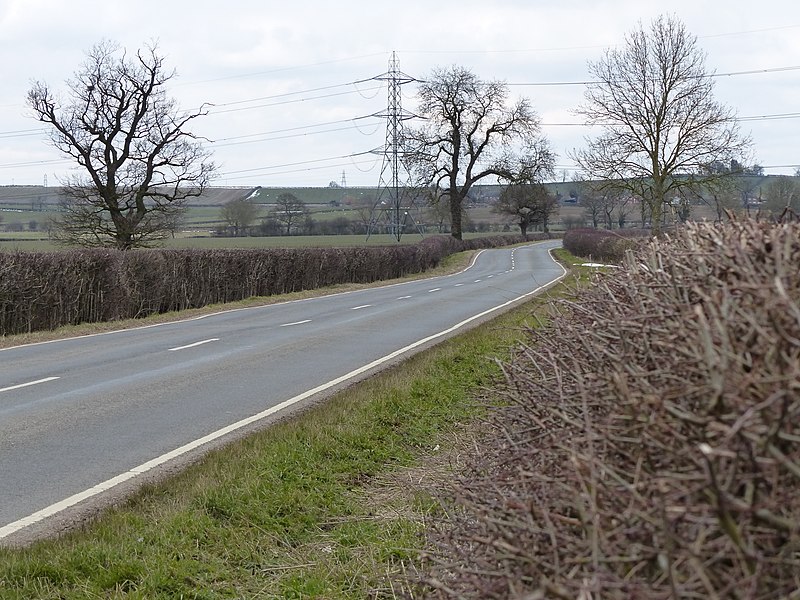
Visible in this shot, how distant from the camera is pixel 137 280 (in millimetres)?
22344

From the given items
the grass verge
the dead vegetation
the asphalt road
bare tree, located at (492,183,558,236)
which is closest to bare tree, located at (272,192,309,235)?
bare tree, located at (492,183,558,236)

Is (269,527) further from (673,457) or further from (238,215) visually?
(238,215)

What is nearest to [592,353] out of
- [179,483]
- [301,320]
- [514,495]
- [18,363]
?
[514,495]

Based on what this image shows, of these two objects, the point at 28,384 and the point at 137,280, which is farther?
the point at 137,280

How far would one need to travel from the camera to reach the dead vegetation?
1873 mm

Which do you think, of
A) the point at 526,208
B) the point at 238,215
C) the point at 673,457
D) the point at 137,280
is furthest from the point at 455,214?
the point at 673,457

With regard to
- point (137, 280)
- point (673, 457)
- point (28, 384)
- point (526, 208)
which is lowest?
point (28, 384)

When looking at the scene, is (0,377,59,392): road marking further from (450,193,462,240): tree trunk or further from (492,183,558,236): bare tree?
(492,183,558,236): bare tree

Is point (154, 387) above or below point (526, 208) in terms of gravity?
below

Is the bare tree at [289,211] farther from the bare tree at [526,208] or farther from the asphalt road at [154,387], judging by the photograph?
the asphalt road at [154,387]

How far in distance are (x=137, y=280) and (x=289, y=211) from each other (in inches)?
2351

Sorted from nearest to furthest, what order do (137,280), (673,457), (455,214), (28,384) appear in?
(673,457) → (28,384) → (137,280) → (455,214)

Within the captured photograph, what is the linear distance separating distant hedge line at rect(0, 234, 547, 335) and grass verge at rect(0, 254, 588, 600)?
11.8m

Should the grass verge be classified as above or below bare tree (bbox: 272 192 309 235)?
below
